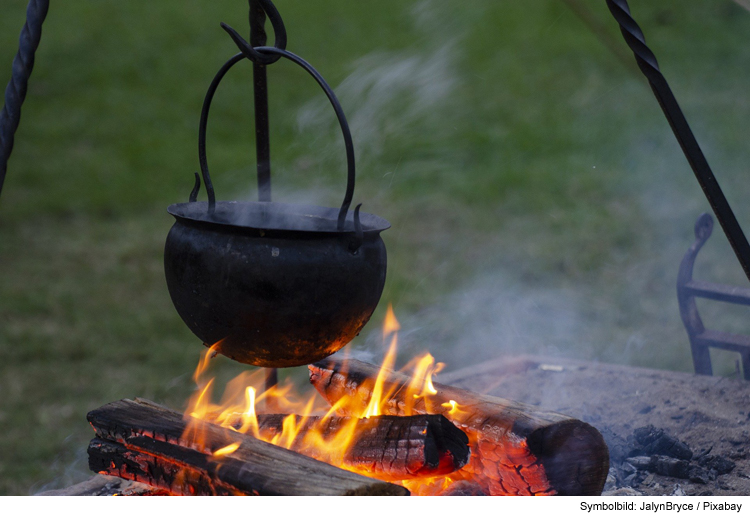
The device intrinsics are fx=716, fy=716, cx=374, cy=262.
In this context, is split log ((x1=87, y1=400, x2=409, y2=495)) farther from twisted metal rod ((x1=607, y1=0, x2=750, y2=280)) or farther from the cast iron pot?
twisted metal rod ((x1=607, y1=0, x2=750, y2=280))

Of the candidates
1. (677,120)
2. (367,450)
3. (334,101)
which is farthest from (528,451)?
(334,101)

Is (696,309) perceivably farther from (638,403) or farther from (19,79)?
(19,79)

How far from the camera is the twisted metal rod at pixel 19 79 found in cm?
156

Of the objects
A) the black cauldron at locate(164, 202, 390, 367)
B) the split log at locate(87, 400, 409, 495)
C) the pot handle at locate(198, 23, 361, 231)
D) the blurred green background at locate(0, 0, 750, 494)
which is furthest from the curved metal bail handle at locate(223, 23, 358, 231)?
the blurred green background at locate(0, 0, 750, 494)

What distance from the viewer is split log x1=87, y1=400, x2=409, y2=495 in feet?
5.89

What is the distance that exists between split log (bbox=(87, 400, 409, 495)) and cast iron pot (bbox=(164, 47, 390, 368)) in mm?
268

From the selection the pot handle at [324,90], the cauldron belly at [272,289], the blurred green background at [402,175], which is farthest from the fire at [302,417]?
the blurred green background at [402,175]

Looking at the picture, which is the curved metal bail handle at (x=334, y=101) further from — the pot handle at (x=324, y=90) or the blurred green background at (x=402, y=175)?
the blurred green background at (x=402, y=175)

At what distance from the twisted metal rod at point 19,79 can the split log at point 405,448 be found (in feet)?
4.09

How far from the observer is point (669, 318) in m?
5.08

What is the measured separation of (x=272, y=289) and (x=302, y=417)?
0.82m

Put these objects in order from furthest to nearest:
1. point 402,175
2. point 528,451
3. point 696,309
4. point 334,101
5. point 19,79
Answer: point 402,175 < point 696,309 < point 528,451 < point 334,101 < point 19,79

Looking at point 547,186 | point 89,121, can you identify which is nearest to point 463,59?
point 547,186

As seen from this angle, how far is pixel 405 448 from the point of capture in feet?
6.80
